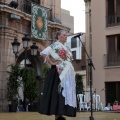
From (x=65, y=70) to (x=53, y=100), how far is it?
557mm

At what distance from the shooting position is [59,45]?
643 cm

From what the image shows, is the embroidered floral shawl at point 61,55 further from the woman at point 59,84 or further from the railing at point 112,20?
the railing at point 112,20

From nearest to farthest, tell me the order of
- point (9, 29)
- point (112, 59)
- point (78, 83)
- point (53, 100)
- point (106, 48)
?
point (53, 100), point (9, 29), point (78, 83), point (112, 59), point (106, 48)

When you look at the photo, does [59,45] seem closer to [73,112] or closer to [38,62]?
[73,112]

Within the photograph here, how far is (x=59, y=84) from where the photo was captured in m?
6.26

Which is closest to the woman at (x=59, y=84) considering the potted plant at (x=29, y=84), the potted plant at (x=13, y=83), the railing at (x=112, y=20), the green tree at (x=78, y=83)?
the potted plant at (x=29, y=84)

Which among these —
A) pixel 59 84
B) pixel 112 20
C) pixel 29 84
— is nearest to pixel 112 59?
pixel 112 20

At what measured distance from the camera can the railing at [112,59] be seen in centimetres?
2858

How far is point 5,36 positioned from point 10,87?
116 inches

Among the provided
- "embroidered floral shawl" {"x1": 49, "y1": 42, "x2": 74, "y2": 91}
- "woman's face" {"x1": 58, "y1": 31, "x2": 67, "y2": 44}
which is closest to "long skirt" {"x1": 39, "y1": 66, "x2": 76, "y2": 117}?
"embroidered floral shawl" {"x1": 49, "y1": 42, "x2": 74, "y2": 91}

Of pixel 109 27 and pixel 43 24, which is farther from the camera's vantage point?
pixel 109 27

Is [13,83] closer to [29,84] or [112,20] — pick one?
[29,84]

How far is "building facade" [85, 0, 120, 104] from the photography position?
92.5ft

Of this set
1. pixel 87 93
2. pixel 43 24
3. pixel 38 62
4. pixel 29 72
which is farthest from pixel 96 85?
pixel 29 72
